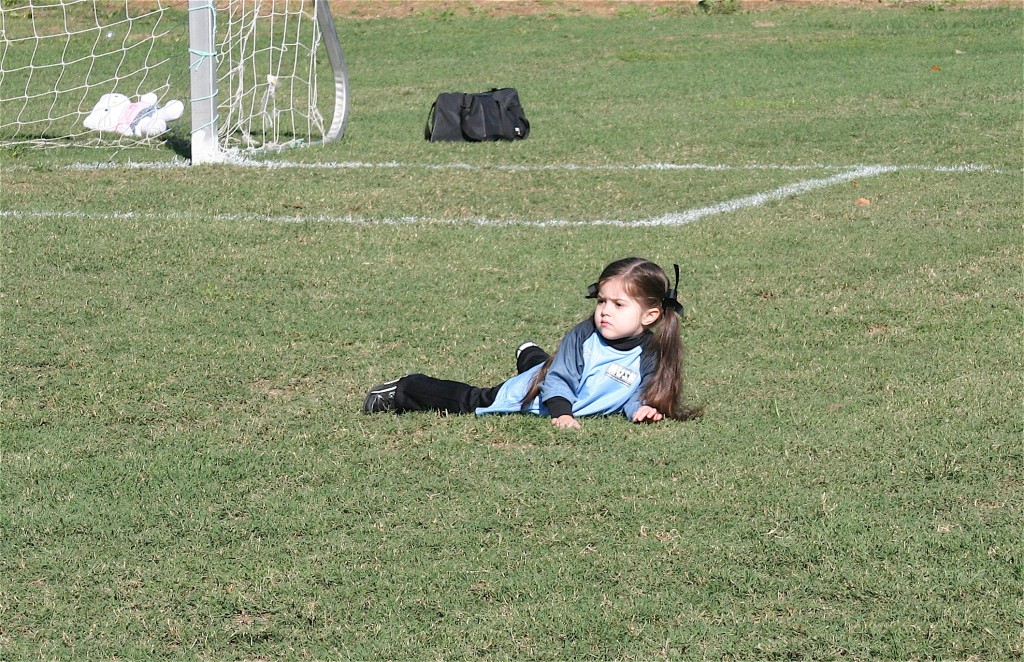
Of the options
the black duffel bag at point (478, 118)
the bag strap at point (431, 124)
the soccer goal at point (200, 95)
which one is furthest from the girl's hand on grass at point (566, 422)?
the bag strap at point (431, 124)

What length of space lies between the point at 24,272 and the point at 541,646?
422 centimetres

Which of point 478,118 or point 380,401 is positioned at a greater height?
point 478,118

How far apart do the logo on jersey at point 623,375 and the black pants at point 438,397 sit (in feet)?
1.32

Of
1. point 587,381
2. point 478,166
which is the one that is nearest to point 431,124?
point 478,166

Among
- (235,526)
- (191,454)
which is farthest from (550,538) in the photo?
(191,454)

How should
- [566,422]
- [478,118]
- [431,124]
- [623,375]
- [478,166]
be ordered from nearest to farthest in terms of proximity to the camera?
[566,422] < [623,375] < [478,166] < [478,118] < [431,124]

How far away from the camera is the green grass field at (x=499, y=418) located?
10.5 feet

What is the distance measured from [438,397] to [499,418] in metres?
0.23

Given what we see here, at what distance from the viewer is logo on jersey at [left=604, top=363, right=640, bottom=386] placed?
4430 mm

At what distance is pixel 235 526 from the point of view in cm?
366

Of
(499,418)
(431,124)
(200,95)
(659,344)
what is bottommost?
(499,418)

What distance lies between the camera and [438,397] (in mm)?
4520

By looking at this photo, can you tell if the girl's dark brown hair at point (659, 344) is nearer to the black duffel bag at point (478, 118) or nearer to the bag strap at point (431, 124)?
the black duffel bag at point (478, 118)

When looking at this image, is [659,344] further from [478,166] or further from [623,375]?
[478,166]
